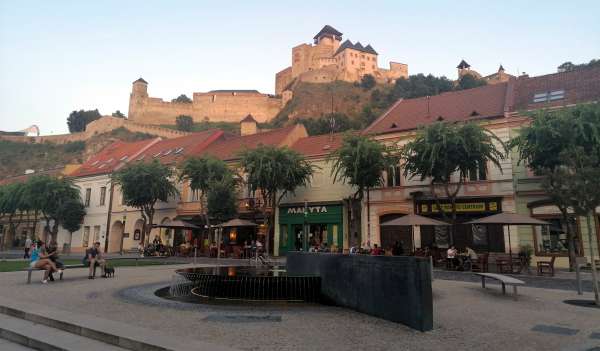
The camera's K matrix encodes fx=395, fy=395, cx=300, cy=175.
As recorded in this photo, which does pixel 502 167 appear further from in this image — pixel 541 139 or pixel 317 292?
pixel 317 292

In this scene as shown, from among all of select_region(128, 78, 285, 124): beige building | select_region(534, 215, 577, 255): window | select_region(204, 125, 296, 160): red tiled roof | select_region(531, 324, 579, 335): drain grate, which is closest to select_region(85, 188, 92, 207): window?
select_region(204, 125, 296, 160): red tiled roof

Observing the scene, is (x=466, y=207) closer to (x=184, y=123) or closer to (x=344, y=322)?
(x=344, y=322)

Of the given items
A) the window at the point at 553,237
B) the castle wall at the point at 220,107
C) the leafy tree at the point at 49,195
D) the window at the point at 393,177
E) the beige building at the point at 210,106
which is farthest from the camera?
the castle wall at the point at 220,107

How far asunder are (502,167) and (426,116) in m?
6.61

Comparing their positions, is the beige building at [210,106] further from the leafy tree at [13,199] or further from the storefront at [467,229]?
the storefront at [467,229]

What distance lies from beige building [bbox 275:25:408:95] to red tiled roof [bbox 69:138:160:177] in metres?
65.8

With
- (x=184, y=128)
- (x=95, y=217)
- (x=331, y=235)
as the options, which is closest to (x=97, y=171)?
(x=95, y=217)

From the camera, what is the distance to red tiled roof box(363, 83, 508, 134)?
84.3ft

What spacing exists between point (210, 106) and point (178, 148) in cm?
6650

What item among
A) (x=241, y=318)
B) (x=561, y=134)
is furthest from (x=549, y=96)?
(x=241, y=318)

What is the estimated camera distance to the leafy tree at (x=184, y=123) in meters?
99.1

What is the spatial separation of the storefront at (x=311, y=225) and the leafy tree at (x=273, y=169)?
2043 mm

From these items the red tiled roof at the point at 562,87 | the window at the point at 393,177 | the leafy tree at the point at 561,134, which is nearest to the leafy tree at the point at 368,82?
the red tiled roof at the point at 562,87

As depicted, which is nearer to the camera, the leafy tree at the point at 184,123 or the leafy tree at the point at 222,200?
the leafy tree at the point at 222,200
